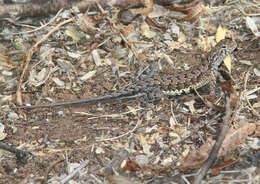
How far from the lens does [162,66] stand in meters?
6.89

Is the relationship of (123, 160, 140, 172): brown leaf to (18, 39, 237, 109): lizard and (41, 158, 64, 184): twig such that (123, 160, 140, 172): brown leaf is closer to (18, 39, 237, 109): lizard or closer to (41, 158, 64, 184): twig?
(41, 158, 64, 184): twig

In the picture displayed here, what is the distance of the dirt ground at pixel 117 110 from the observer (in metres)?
5.05

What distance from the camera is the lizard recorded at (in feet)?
20.6

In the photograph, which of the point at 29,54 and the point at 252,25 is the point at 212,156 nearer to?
the point at 252,25

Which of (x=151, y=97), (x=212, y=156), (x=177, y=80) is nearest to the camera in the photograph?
(x=212, y=156)

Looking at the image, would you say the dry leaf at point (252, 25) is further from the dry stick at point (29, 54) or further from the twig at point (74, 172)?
the twig at point (74, 172)

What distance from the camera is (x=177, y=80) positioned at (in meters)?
6.39

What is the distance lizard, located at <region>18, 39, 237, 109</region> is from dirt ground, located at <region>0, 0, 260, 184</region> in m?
0.15

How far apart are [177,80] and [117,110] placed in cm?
124

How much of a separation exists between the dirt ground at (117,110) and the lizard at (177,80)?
0.50ft

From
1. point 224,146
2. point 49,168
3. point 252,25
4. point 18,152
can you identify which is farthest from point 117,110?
point 252,25

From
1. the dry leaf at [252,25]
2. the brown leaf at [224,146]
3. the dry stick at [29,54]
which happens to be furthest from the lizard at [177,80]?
the dry stick at [29,54]

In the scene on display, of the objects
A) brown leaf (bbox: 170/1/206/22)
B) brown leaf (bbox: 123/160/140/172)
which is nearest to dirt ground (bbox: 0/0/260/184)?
brown leaf (bbox: 123/160/140/172)

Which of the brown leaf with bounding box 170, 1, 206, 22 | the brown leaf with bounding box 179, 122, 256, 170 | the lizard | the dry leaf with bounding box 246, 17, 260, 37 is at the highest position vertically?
the brown leaf with bounding box 170, 1, 206, 22
